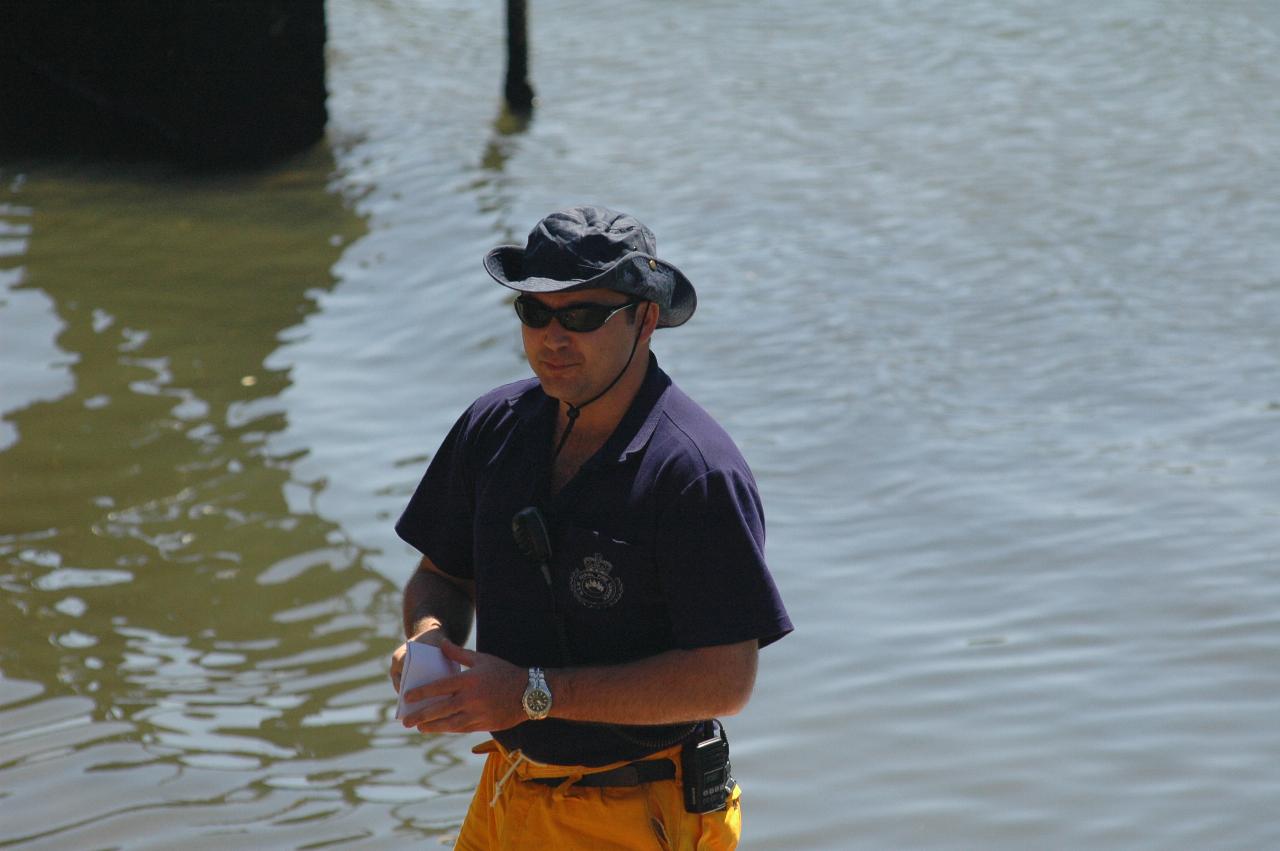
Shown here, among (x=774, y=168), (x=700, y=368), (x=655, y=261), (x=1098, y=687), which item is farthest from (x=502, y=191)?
(x=655, y=261)

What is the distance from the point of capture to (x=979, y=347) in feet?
29.7

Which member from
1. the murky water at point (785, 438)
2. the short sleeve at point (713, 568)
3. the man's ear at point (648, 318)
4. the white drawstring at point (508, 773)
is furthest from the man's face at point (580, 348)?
the murky water at point (785, 438)

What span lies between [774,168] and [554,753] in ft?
34.3

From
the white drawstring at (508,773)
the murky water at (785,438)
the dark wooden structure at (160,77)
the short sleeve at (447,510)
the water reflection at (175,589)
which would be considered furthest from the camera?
the dark wooden structure at (160,77)

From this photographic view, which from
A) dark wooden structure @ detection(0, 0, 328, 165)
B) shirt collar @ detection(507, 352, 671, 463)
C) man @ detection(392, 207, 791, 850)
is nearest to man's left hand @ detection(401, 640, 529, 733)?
man @ detection(392, 207, 791, 850)

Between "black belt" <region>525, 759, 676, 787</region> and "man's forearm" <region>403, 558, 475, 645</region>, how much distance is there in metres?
0.41

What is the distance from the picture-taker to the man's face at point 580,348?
284 centimetres

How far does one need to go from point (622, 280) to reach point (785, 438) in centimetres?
522

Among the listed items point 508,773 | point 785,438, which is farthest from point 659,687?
point 785,438

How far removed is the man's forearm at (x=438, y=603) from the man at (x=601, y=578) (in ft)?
0.27

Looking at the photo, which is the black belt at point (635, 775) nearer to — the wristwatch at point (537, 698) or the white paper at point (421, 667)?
the wristwatch at point (537, 698)

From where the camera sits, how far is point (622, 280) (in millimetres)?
2799

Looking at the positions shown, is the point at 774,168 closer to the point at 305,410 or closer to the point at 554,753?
the point at 305,410

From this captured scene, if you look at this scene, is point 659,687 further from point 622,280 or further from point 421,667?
point 622,280
